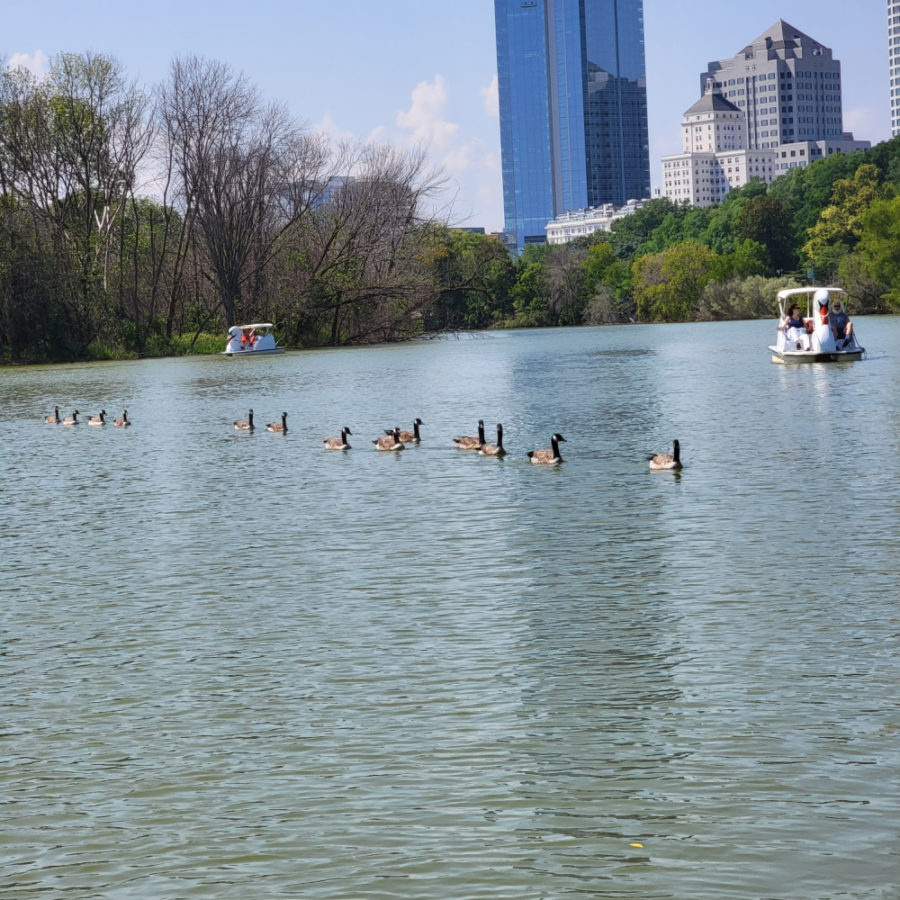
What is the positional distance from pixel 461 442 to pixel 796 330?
2303 centimetres

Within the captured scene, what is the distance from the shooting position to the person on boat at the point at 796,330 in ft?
143

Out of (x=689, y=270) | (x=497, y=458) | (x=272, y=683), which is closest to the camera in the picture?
(x=272, y=683)

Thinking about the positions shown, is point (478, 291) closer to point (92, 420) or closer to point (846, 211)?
point (846, 211)

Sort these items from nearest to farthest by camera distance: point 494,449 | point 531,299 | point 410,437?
point 494,449 → point 410,437 → point 531,299

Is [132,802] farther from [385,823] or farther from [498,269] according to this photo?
[498,269]

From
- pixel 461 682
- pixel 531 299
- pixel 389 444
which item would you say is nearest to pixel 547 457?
pixel 389 444

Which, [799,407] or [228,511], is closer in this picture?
[228,511]

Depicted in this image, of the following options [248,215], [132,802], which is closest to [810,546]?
[132,802]

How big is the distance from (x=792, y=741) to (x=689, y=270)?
120430 millimetres

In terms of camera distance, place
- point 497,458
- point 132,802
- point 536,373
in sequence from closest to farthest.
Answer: point 132,802 < point 497,458 < point 536,373

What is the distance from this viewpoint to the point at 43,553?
15000mm

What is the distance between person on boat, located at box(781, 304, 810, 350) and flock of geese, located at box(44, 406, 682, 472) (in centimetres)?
2006

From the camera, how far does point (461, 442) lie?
24.0 m

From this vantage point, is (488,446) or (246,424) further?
(246,424)
